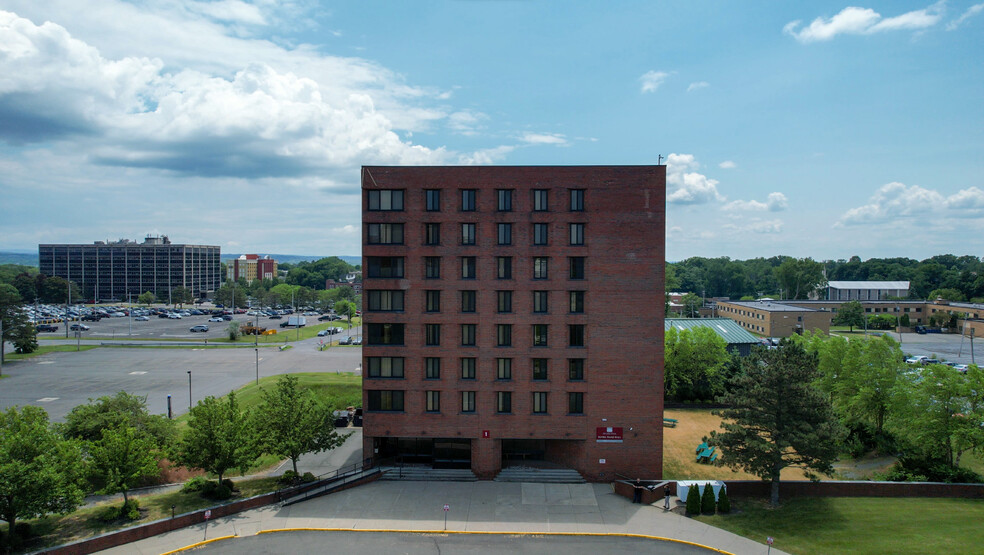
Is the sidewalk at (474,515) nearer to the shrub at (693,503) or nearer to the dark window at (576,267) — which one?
the shrub at (693,503)

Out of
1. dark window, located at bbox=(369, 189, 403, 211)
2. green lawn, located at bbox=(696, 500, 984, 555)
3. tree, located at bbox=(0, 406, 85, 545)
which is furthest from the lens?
dark window, located at bbox=(369, 189, 403, 211)

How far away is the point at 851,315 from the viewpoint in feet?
384

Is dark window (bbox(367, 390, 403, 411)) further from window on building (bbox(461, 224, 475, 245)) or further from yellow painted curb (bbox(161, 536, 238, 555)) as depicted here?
yellow painted curb (bbox(161, 536, 238, 555))

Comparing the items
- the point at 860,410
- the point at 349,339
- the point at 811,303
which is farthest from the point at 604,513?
the point at 811,303

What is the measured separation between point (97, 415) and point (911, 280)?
216 m

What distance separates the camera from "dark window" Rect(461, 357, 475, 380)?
37.7 metres

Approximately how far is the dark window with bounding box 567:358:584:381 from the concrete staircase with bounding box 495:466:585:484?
639 centimetres

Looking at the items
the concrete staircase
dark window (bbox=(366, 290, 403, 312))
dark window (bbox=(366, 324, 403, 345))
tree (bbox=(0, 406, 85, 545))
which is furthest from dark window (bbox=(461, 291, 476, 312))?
tree (bbox=(0, 406, 85, 545))

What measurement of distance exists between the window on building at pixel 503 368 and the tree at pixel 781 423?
1383cm

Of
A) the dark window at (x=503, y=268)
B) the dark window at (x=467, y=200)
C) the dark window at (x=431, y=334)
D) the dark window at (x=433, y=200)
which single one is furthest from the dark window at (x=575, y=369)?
the dark window at (x=433, y=200)

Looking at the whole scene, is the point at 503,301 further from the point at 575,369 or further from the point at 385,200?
the point at 385,200

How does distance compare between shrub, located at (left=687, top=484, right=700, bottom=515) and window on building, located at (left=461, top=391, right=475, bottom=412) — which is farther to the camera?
window on building, located at (left=461, top=391, right=475, bottom=412)

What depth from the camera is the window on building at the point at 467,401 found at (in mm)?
37531

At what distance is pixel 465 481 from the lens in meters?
36.5
